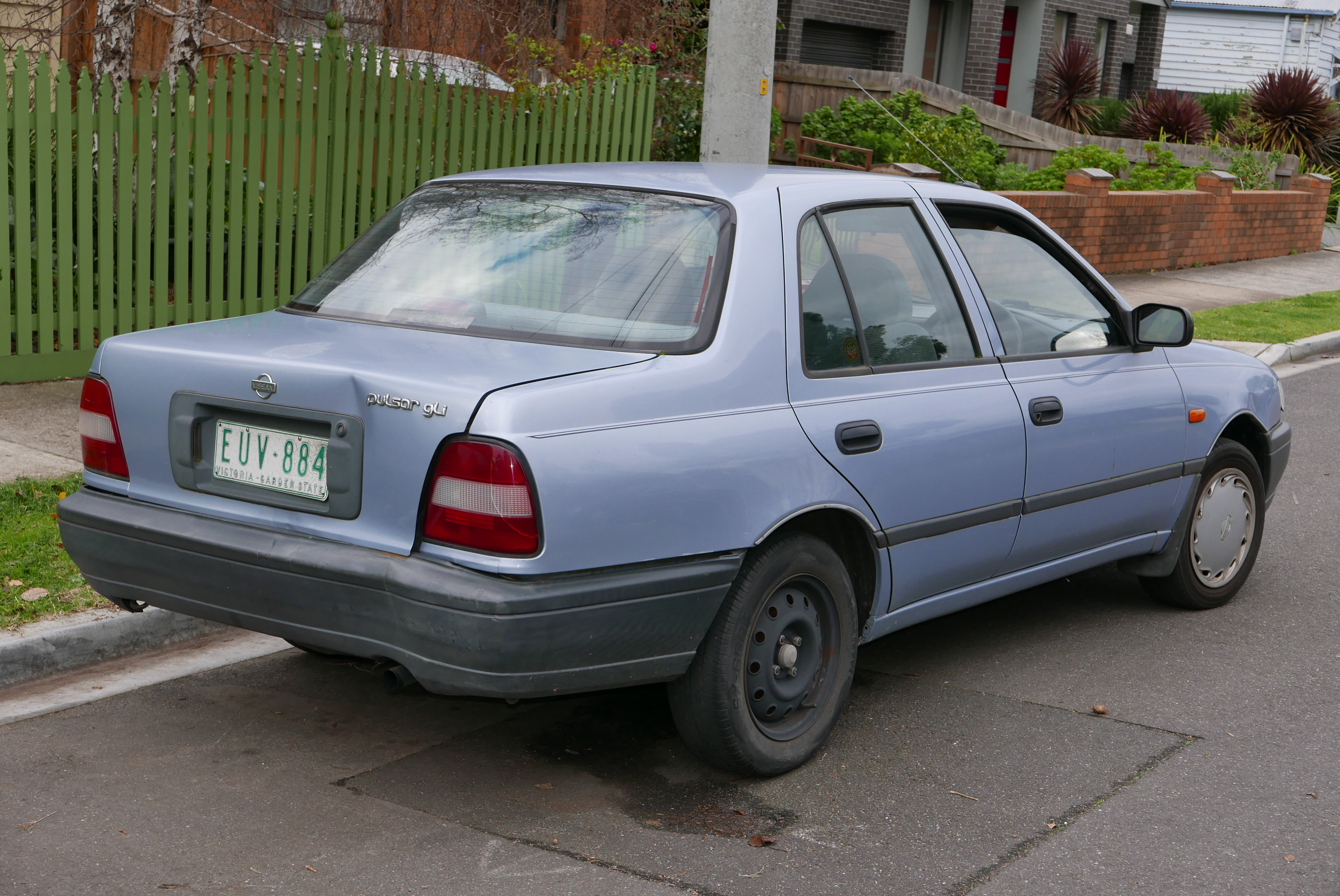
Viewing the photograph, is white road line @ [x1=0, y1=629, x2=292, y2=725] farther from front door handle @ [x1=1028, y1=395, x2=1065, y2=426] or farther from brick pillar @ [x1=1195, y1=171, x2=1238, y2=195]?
brick pillar @ [x1=1195, y1=171, x2=1238, y2=195]

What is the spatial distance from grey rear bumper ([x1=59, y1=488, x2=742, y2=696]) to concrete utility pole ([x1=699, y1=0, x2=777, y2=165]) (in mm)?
4604

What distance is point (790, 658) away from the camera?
3.93m

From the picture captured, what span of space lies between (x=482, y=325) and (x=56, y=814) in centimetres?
165

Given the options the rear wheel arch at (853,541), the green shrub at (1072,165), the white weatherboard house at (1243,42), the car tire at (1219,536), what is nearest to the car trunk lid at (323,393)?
the rear wheel arch at (853,541)

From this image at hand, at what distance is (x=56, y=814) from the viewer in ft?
11.8

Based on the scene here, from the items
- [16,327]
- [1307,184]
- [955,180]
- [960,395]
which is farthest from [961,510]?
[1307,184]

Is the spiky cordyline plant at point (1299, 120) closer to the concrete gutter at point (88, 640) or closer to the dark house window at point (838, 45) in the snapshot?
the dark house window at point (838, 45)

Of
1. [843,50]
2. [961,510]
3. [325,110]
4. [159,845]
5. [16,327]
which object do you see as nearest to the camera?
[159,845]

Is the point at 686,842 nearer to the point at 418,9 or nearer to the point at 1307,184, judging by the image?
the point at 418,9

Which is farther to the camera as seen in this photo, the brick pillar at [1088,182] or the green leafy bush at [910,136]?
the green leafy bush at [910,136]

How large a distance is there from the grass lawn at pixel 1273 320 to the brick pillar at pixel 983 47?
12.0 metres

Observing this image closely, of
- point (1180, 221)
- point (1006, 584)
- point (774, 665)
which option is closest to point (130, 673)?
point (774, 665)

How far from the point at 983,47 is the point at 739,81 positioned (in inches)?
798

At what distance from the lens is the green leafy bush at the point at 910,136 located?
17.1 meters
